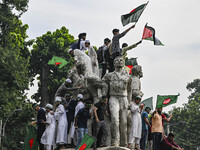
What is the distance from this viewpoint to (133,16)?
1773 centimetres

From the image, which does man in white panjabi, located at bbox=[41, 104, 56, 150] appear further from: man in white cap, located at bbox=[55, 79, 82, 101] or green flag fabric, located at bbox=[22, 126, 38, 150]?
man in white cap, located at bbox=[55, 79, 82, 101]

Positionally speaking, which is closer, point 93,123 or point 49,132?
point 93,123

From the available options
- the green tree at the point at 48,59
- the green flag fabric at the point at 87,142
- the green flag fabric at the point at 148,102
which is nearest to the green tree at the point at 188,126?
the green tree at the point at 48,59

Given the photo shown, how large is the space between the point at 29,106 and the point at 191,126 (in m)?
28.1

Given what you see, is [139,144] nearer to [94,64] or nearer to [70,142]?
[70,142]

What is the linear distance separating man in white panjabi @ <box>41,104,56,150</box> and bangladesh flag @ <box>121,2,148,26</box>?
4.61m

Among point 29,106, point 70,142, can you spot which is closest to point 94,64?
point 70,142

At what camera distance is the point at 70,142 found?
646 inches

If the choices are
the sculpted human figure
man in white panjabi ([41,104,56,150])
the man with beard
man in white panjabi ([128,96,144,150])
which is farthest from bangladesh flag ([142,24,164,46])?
man in white panjabi ([41,104,56,150])

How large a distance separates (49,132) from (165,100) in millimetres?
4263

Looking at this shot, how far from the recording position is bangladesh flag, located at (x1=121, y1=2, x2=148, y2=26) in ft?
57.7

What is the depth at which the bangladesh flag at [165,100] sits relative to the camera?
15859 millimetres

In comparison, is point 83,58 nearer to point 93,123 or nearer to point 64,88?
point 64,88

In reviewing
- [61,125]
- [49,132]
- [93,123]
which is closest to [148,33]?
[93,123]
